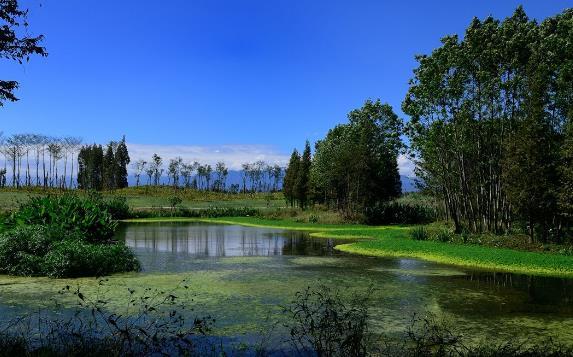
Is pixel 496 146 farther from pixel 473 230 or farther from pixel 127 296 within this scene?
pixel 127 296

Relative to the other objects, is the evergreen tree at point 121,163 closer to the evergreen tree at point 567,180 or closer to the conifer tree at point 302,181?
the conifer tree at point 302,181

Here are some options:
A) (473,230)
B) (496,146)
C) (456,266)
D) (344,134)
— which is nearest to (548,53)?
(496,146)

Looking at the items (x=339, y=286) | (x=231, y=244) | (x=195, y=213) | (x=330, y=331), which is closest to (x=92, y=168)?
(x=195, y=213)

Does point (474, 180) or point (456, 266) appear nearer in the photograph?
point (456, 266)

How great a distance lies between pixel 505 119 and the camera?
3216 cm

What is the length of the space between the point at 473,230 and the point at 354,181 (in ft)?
72.7

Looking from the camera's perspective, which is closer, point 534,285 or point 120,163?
point 534,285

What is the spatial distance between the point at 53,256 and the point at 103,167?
380 ft

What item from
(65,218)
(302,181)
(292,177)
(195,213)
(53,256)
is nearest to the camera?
(53,256)

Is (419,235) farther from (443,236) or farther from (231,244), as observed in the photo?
(231,244)

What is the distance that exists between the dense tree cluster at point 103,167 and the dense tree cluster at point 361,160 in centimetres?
7752

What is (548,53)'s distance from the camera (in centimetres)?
2902

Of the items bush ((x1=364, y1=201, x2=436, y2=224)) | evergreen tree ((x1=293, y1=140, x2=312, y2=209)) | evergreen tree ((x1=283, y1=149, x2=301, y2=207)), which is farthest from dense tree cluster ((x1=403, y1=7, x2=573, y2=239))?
evergreen tree ((x1=283, y1=149, x2=301, y2=207))

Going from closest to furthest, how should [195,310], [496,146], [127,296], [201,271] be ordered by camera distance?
1. [195,310]
2. [127,296]
3. [201,271]
4. [496,146]
